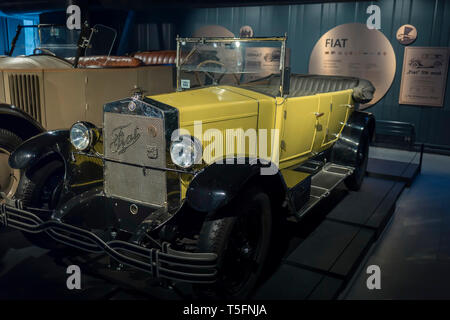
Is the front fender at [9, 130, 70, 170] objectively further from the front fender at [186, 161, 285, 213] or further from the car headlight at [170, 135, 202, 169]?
the front fender at [186, 161, 285, 213]

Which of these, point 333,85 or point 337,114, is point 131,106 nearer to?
point 337,114

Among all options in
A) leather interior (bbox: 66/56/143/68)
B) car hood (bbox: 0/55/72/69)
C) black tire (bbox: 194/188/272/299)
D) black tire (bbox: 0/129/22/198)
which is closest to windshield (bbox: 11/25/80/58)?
leather interior (bbox: 66/56/143/68)

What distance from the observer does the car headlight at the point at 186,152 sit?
235cm

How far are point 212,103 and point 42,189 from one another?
54.1 inches

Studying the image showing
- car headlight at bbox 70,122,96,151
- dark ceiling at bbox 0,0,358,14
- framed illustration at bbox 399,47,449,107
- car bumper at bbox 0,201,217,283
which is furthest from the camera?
dark ceiling at bbox 0,0,358,14

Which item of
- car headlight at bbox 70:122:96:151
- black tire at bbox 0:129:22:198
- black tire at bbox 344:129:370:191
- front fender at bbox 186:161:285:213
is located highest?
car headlight at bbox 70:122:96:151

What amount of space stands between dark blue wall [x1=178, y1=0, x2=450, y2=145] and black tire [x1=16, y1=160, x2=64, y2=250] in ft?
18.5

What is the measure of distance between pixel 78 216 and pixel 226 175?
109 centimetres

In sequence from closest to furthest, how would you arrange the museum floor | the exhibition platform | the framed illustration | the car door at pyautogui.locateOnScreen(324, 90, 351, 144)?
the exhibition platform, the museum floor, the car door at pyautogui.locateOnScreen(324, 90, 351, 144), the framed illustration

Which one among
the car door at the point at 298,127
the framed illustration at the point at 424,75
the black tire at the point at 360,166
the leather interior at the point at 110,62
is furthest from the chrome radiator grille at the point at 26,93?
the framed illustration at the point at 424,75

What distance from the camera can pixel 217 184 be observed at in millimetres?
2146

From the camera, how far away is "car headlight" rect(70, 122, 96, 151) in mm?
2787

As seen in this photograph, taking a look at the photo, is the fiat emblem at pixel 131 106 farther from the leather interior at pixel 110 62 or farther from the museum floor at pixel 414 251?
the leather interior at pixel 110 62

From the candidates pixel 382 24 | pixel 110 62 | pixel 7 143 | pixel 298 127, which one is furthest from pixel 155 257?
pixel 382 24
